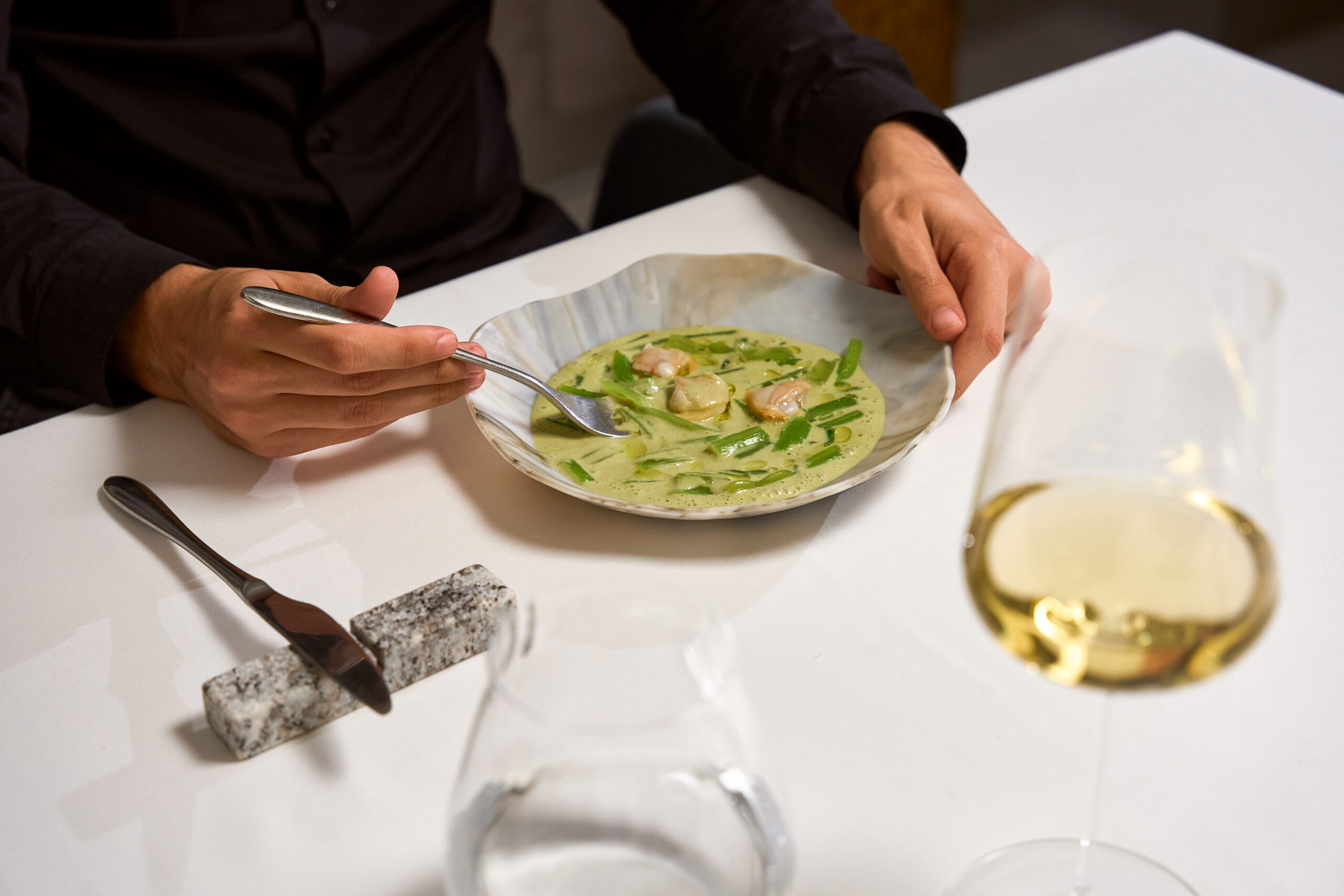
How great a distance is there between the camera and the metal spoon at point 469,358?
79 cm

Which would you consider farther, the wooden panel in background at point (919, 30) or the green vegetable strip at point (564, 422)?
the wooden panel in background at point (919, 30)

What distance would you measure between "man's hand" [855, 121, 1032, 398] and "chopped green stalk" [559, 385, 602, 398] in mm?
285

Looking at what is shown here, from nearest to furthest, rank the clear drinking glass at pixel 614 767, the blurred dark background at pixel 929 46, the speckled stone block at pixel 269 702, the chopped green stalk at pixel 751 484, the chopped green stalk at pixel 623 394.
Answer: the clear drinking glass at pixel 614 767 < the speckled stone block at pixel 269 702 < the chopped green stalk at pixel 751 484 < the chopped green stalk at pixel 623 394 < the blurred dark background at pixel 929 46

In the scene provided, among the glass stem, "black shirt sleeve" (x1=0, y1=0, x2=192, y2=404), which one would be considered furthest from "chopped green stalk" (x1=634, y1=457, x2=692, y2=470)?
"black shirt sleeve" (x1=0, y1=0, x2=192, y2=404)

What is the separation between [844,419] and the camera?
0.85 m

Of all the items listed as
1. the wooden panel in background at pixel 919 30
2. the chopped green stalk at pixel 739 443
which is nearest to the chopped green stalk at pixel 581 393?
the chopped green stalk at pixel 739 443

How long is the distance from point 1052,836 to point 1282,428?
1.50 feet

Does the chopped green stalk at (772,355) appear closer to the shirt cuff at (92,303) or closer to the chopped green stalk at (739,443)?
the chopped green stalk at (739,443)

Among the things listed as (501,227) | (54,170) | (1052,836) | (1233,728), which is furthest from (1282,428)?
(54,170)

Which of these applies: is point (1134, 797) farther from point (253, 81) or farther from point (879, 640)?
point (253, 81)

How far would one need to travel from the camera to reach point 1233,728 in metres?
0.61

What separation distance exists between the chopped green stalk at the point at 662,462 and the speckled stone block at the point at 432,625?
0.53 feet

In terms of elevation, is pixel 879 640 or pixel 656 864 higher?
pixel 656 864

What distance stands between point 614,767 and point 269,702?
32 centimetres
